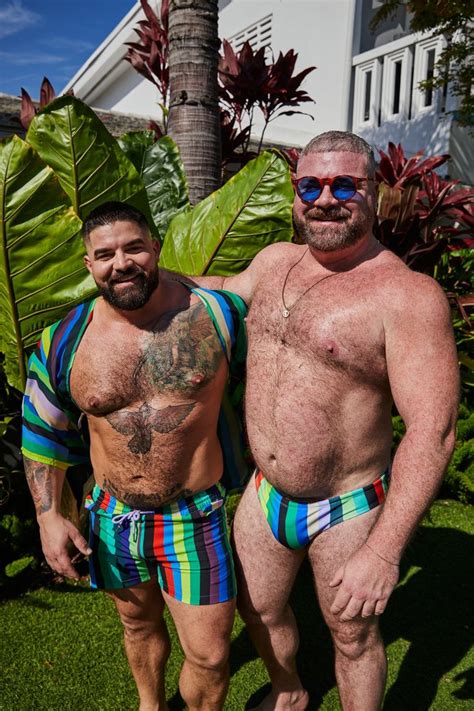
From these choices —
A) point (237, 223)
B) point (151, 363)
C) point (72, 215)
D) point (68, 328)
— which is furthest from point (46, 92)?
point (151, 363)

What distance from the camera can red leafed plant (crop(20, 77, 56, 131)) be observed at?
12.8ft

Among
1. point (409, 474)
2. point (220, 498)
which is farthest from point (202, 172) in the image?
point (409, 474)

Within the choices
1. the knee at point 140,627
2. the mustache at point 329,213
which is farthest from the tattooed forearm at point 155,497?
the mustache at point 329,213

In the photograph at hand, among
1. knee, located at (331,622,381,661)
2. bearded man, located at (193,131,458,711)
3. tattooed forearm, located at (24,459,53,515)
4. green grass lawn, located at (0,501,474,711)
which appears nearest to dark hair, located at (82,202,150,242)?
bearded man, located at (193,131,458,711)

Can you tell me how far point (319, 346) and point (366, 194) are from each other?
0.46 meters

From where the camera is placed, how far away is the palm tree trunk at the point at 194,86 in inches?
133

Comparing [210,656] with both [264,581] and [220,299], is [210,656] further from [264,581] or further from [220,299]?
[220,299]

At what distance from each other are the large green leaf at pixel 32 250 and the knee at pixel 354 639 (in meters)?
1.60

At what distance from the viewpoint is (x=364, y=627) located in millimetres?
2154

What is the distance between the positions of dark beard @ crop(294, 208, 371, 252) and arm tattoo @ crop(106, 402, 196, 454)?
61 centimetres

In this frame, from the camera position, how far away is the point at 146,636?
238 cm

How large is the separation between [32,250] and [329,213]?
131 cm

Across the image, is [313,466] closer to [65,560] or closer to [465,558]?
[65,560]

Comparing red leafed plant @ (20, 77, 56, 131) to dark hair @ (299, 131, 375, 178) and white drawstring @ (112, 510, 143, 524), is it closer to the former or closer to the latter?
dark hair @ (299, 131, 375, 178)
